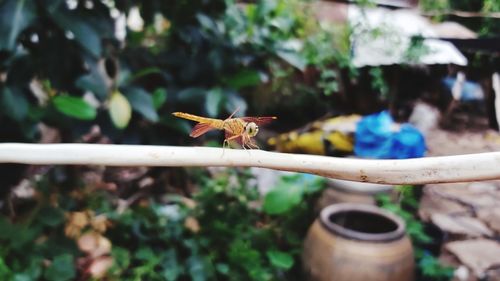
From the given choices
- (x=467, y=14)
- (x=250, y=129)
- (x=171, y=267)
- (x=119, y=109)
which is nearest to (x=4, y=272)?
(x=171, y=267)

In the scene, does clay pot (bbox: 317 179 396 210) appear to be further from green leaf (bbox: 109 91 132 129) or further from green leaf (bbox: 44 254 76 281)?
green leaf (bbox: 44 254 76 281)

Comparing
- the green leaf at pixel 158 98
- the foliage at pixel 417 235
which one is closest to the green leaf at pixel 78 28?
the green leaf at pixel 158 98

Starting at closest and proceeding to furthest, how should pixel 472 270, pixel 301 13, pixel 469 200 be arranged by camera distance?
pixel 472 270 → pixel 469 200 → pixel 301 13

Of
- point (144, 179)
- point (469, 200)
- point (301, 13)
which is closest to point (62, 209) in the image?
point (144, 179)

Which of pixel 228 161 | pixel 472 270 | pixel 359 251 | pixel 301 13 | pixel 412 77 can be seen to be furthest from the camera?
pixel 301 13

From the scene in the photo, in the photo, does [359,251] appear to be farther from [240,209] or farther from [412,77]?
[412,77]

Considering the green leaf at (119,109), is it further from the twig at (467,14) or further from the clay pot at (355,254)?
the twig at (467,14)
